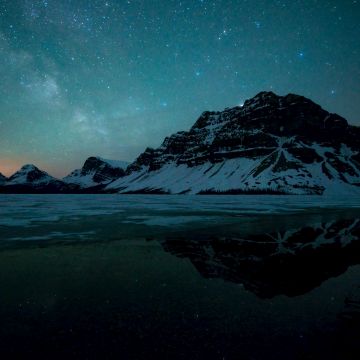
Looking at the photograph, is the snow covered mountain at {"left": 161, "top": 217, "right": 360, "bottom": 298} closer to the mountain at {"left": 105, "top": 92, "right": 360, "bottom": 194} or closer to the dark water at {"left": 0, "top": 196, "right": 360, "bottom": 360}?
the dark water at {"left": 0, "top": 196, "right": 360, "bottom": 360}

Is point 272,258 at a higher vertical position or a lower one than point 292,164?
lower

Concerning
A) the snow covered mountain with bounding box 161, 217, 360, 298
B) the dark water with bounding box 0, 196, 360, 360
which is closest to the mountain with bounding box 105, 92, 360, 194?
the snow covered mountain with bounding box 161, 217, 360, 298

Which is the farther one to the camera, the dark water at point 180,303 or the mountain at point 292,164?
the mountain at point 292,164

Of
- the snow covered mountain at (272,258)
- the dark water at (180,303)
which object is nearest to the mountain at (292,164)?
the snow covered mountain at (272,258)

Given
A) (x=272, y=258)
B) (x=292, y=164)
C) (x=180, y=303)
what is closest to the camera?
(x=180, y=303)

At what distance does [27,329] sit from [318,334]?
374 cm

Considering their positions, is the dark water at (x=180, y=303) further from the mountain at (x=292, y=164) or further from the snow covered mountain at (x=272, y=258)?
the mountain at (x=292, y=164)

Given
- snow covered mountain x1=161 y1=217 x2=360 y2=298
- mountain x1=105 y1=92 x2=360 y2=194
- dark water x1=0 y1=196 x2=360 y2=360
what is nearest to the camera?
dark water x1=0 y1=196 x2=360 y2=360

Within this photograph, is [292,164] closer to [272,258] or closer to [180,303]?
[272,258]

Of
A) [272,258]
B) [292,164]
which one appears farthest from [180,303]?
[292,164]

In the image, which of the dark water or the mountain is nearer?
the dark water

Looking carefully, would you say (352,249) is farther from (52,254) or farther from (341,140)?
(341,140)

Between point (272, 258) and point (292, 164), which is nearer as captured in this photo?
point (272, 258)

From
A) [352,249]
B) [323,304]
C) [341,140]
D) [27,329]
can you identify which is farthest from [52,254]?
[341,140]
